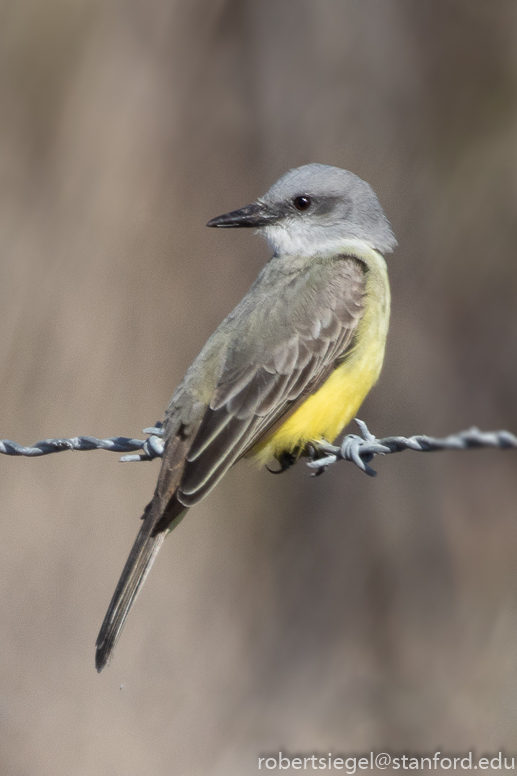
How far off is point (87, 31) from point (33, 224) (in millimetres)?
1838

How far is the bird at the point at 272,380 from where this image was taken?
4.24 meters

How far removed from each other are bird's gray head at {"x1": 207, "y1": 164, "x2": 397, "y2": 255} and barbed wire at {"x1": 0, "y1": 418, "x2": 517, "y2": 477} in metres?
1.27

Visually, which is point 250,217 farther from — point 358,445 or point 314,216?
point 358,445

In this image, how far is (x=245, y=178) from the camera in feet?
28.1

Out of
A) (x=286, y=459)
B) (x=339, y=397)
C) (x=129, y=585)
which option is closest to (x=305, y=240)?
(x=339, y=397)

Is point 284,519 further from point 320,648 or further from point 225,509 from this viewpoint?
point 320,648

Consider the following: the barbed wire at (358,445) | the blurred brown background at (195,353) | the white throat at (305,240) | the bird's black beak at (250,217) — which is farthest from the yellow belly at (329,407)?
the blurred brown background at (195,353)

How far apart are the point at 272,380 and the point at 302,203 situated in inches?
51.1

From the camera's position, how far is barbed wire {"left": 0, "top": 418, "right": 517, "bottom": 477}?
8.54 feet

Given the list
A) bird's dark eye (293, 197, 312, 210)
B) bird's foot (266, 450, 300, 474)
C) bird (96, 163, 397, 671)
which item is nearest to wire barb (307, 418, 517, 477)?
bird (96, 163, 397, 671)

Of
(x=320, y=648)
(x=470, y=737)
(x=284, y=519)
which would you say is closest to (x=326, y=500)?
(x=284, y=519)

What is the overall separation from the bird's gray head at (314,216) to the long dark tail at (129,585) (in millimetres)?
1785

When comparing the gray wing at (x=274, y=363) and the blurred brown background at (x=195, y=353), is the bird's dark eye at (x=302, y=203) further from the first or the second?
the blurred brown background at (x=195, y=353)

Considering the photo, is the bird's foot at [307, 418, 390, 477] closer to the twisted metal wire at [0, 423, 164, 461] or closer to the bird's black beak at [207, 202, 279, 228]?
the twisted metal wire at [0, 423, 164, 461]
